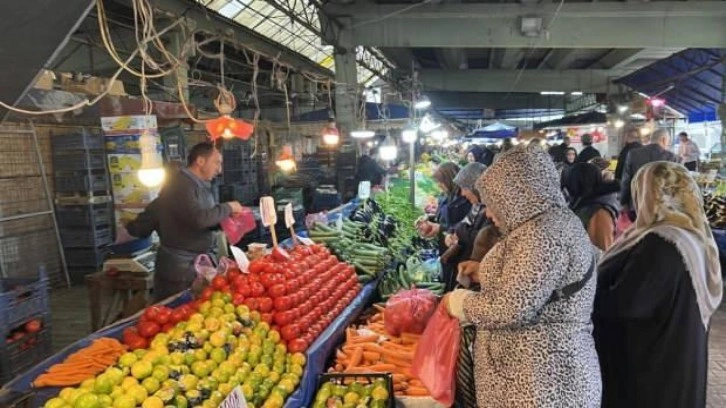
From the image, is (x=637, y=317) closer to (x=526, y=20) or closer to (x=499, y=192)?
(x=499, y=192)

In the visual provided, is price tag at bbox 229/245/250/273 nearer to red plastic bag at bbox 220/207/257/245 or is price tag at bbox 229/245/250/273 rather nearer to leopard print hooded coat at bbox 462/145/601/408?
red plastic bag at bbox 220/207/257/245

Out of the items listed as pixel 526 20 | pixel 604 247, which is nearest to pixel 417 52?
pixel 526 20

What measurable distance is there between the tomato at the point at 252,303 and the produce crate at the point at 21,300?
238 centimetres

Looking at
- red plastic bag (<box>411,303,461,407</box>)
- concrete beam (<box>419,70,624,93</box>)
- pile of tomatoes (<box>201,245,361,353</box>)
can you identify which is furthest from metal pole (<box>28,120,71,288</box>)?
concrete beam (<box>419,70,624,93</box>)

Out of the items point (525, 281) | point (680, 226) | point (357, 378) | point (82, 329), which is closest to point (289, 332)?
point (357, 378)

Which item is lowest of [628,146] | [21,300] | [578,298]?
[21,300]

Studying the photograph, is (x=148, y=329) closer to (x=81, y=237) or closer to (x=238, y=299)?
(x=238, y=299)

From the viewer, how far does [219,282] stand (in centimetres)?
306

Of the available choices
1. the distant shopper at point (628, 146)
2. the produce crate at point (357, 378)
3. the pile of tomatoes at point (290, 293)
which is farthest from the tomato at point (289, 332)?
the distant shopper at point (628, 146)

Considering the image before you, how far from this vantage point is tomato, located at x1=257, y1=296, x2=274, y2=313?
296cm

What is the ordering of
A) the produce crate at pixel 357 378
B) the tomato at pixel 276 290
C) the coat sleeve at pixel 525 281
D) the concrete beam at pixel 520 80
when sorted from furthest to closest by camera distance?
the concrete beam at pixel 520 80 → the tomato at pixel 276 290 → the produce crate at pixel 357 378 → the coat sleeve at pixel 525 281

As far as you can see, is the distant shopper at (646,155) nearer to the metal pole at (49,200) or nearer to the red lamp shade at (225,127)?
the red lamp shade at (225,127)

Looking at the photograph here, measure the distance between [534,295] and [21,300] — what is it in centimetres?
416

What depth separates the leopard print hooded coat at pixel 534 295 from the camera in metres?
1.88
